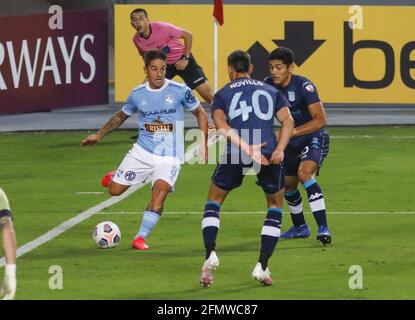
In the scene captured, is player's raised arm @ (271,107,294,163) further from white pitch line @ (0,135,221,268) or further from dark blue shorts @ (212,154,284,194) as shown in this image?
white pitch line @ (0,135,221,268)

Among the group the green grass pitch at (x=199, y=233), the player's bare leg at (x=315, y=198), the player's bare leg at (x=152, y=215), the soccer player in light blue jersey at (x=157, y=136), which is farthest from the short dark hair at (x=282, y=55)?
the green grass pitch at (x=199, y=233)

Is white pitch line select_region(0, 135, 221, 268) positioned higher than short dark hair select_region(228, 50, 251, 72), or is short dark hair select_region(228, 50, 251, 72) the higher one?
short dark hair select_region(228, 50, 251, 72)

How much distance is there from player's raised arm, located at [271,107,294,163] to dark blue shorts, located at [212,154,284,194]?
22cm

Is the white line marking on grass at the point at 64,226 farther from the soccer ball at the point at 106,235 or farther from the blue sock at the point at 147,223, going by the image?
the blue sock at the point at 147,223

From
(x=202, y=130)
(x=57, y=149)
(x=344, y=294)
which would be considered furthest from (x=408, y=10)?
(x=344, y=294)

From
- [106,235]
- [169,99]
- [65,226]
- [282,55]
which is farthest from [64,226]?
[282,55]

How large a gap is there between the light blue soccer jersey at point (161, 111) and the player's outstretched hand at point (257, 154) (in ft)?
7.67

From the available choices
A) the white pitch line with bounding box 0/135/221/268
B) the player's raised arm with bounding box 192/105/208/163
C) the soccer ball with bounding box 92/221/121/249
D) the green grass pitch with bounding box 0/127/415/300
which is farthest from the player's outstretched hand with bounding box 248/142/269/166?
the white pitch line with bounding box 0/135/221/268

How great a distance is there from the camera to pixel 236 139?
13562 mm

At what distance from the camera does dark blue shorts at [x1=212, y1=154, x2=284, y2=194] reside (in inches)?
543

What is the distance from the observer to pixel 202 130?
1558 cm

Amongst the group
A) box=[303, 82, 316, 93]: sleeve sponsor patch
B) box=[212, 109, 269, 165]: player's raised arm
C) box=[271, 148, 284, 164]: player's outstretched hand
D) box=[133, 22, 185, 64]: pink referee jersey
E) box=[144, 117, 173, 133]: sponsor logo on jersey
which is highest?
box=[133, 22, 185, 64]: pink referee jersey

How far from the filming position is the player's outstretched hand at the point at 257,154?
13.6 m
